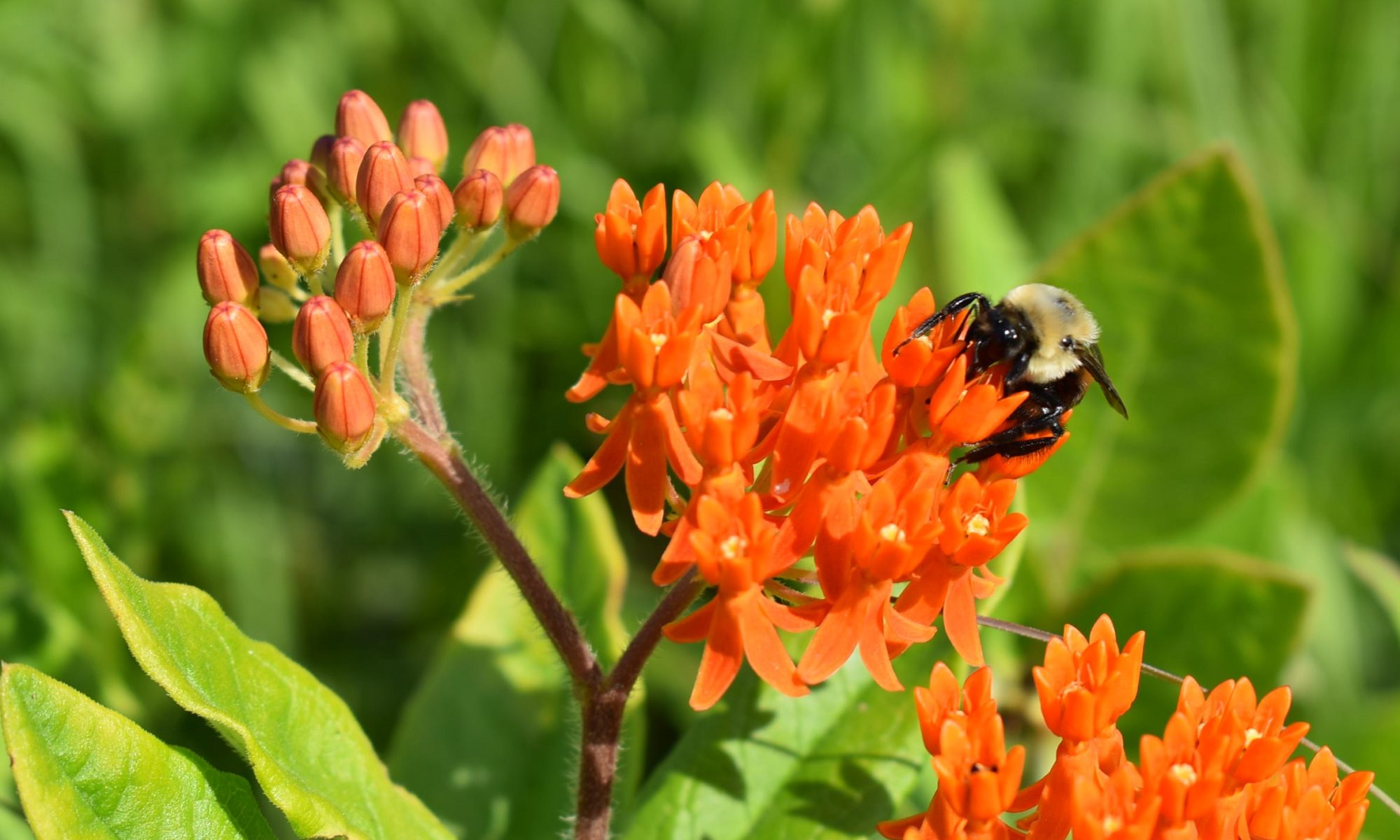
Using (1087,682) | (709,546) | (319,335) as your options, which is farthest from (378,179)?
(1087,682)

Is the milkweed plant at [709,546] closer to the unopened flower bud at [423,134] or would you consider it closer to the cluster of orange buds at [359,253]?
the cluster of orange buds at [359,253]

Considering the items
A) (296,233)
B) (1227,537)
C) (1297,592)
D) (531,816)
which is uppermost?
(1227,537)

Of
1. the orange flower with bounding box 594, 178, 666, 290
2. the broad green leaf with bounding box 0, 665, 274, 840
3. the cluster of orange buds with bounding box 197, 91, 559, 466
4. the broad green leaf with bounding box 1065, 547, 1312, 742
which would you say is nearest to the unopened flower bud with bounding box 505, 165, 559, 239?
the cluster of orange buds with bounding box 197, 91, 559, 466

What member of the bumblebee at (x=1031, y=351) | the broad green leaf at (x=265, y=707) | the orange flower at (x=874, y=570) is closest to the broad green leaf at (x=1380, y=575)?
the bumblebee at (x=1031, y=351)

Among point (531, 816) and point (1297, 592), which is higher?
point (1297, 592)

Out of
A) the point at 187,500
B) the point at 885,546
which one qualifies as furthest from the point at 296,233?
the point at 187,500

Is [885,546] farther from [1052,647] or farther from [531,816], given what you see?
[531,816]
